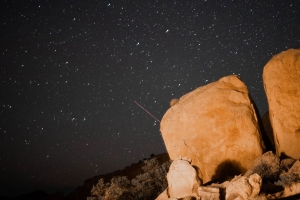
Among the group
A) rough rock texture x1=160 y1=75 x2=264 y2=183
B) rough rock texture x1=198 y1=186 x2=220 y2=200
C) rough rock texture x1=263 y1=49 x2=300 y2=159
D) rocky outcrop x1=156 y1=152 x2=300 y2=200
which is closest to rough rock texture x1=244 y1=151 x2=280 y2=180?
rocky outcrop x1=156 y1=152 x2=300 y2=200

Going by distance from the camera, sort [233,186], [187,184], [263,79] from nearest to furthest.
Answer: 1. [233,186]
2. [187,184]
3. [263,79]

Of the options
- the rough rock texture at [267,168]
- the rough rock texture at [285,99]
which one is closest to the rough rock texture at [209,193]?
the rough rock texture at [267,168]

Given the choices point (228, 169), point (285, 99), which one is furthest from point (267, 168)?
point (285, 99)

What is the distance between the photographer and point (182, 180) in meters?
9.62

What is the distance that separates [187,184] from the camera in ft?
31.1

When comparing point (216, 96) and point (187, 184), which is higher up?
point (216, 96)

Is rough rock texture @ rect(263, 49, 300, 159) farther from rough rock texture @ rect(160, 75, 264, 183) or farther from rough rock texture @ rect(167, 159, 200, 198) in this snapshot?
rough rock texture @ rect(167, 159, 200, 198)

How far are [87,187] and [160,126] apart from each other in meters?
30.5

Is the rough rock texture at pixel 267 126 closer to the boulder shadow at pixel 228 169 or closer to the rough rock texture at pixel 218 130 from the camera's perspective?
the rough rock texture at pixel 218 130

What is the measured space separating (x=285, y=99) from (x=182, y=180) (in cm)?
884

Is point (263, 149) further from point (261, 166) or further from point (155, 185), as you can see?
point (155, 185)

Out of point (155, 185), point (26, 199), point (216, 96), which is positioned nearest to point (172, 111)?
point (216, 96)

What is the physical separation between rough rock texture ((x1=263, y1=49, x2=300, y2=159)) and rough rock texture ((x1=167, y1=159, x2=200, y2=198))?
756cm

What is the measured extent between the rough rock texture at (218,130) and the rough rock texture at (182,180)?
16.5 ft
